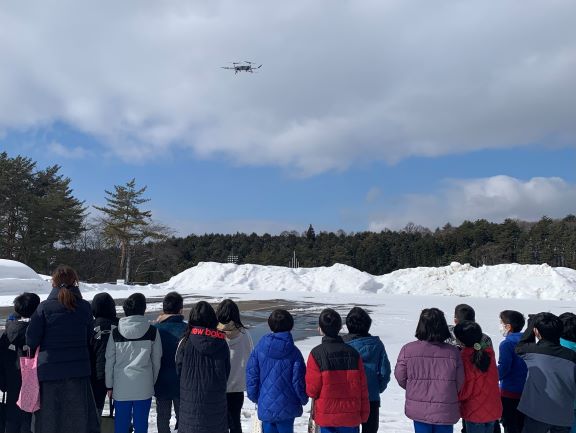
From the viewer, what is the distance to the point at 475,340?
3.87m

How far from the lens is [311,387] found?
12.1 feet

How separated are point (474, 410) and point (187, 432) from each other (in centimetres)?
222

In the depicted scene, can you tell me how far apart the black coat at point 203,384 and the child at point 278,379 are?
9.9 inches

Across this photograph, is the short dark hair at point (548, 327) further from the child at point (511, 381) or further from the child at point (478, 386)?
the child at point (478, 386)

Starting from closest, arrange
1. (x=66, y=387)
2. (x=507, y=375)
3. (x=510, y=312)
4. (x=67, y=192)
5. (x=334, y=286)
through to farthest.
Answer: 1. (x=66, y=387)
2. (x=507, y=375)
3. (x=510, y=312)
4. (x=334, y=286)
5. (x=67, y=192)

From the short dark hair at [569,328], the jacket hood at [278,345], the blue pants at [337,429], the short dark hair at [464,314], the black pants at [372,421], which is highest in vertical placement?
the short dark hair at [464,314]

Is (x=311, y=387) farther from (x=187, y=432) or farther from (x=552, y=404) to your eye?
(x=552, y=404)

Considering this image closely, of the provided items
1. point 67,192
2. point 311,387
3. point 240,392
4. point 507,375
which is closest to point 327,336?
point 311,387

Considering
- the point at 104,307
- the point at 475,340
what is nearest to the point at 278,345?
the point at 475,340

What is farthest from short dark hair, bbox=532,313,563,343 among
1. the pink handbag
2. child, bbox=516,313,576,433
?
the pink handbag

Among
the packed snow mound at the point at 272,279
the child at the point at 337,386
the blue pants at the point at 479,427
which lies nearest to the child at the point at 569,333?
the blue pants at the point at 479,427

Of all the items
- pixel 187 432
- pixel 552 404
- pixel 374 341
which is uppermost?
pixel 374 341

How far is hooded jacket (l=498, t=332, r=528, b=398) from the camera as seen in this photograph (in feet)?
14.2

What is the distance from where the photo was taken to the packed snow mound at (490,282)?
26.0 metres
